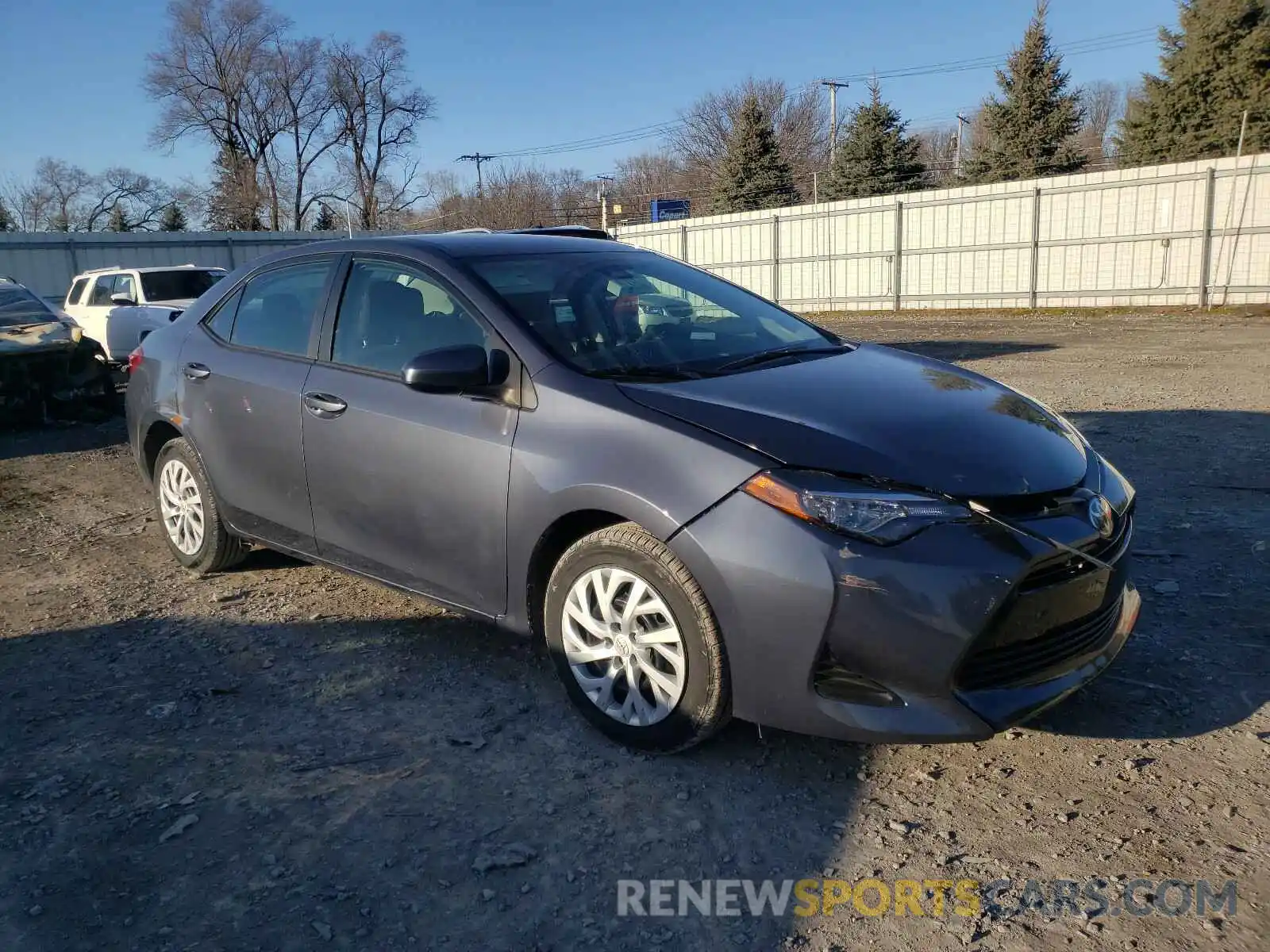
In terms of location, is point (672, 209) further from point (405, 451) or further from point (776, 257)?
point (405, 451)

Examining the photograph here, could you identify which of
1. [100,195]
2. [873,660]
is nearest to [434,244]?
[873,660]

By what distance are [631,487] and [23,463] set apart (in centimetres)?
762

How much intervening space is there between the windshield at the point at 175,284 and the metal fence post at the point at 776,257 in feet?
50.5

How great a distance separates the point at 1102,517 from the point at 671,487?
1.33 m

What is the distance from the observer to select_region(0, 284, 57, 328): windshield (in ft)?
32.2

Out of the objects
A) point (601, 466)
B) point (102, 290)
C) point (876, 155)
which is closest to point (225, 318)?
point (601, 466)

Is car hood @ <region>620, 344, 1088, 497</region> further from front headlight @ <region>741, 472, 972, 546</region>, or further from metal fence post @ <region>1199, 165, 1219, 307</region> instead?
metal fence post @ <region>1199, 165, 1219, 307</region>

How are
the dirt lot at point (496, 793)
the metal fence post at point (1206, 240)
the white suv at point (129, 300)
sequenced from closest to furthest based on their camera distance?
the dirt lot at point (496, 793) → the white suv at point (129, 300) → the metal fence post at point (1206, 240)

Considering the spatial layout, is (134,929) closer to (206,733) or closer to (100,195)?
(206,733)

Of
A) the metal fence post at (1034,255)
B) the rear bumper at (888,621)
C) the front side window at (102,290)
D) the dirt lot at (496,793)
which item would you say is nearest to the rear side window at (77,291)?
the front side window at (102,290)

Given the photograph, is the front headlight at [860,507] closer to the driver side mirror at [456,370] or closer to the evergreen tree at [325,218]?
the driver side mirror at [456,370]

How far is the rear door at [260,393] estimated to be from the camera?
165 inches

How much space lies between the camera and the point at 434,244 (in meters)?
4.00

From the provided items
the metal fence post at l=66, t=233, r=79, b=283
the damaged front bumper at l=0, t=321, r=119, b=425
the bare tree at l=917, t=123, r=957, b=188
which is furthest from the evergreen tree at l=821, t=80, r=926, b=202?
the damaged front bumper at l=0, t=321, r=119, b=425
